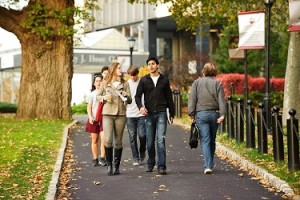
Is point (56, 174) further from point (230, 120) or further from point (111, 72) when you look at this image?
point (230, 120)

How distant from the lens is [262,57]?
47.3 meters

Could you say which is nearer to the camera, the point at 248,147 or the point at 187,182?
the point at 187,182

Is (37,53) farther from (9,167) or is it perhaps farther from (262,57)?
(262,57)

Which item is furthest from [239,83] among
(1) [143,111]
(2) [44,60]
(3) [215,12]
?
(1) [143,111]

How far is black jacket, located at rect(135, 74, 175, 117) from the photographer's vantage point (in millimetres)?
14234

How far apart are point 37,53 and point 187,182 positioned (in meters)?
18.4

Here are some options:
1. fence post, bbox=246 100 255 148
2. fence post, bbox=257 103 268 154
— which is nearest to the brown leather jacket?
fence post, bbox=257 103 268 154

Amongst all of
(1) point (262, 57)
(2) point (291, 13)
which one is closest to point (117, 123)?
(2) point (291, 13)

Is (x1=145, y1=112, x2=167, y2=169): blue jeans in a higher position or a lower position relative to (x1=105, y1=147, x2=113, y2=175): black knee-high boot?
higher

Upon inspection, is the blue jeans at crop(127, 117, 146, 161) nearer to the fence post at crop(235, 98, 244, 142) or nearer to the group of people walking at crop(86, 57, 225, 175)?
the group of people walking at crop(86, 57, 225, 175)

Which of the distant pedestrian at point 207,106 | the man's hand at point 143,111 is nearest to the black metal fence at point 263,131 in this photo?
the distant pedestrian at point 207,106

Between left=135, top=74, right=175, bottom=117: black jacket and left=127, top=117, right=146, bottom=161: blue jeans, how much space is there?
4.49 ft

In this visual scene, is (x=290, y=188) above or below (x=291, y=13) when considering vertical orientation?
below

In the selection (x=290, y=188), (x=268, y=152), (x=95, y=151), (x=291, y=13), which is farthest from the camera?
(x=268, y=152)
